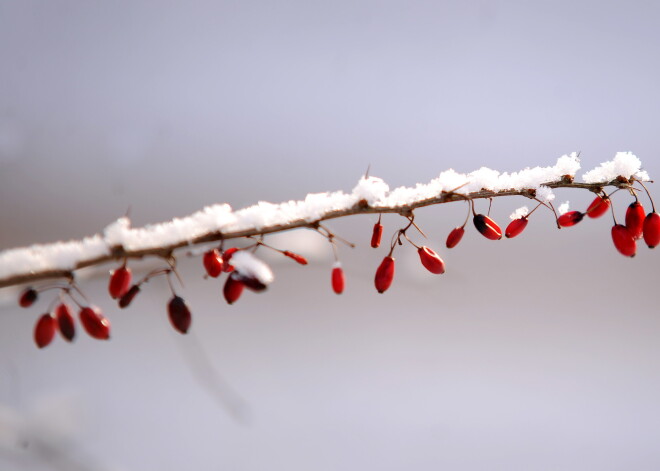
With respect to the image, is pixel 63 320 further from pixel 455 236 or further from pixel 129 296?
pixel 455 236

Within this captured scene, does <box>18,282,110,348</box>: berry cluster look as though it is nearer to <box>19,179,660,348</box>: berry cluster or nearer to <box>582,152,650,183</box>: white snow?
<box>19,179,660,348</box>: berry cluster

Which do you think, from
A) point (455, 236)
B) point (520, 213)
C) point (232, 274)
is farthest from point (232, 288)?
point (520, 213)

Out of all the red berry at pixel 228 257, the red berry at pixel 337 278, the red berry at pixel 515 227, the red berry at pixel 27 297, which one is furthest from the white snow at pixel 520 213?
the red berry at pixel 27 297

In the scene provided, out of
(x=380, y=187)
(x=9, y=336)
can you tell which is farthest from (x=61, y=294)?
(x=9, y=336)

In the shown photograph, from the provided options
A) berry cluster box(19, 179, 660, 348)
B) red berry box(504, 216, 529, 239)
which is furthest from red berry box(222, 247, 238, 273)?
red berry box(504, 216, 529, 239)

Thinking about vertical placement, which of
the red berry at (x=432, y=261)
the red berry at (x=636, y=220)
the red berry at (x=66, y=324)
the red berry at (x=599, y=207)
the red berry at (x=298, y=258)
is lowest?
the red berry at (x=66, y=324)

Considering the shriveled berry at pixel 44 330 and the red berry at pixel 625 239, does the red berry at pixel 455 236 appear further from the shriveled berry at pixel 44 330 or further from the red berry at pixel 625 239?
the shriveled berry at pixel 44 330
